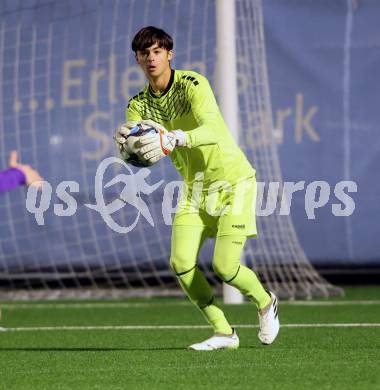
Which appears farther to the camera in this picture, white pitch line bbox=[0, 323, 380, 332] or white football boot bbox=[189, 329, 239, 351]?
white pitch line bbox=[0, 323, 380, 332]

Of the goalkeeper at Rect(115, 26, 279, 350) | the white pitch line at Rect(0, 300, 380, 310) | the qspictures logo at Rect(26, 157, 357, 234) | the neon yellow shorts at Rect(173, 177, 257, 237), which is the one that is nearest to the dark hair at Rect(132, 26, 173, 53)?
the goalkeeper at Rect(115, 26, 279, 350)

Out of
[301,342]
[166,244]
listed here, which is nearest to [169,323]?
[301,342]

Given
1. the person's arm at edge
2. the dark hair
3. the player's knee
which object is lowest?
the player's knee

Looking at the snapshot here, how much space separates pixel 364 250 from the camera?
12438 mm

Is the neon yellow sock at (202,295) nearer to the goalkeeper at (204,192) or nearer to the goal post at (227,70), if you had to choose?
the goalkeeper at (204,192)

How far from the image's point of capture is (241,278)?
719cm

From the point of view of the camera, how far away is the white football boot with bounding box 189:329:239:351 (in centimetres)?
709

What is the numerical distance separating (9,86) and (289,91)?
9.46ft

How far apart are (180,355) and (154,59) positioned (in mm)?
1630

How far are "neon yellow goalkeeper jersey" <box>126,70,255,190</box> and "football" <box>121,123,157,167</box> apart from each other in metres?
0.41

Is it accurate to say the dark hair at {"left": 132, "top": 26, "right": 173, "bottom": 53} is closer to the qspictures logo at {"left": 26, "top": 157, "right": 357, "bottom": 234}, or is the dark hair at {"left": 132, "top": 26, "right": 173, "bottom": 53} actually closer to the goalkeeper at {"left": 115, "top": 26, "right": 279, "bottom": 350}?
the goalkeeper at {"left": 115, "top": 26, "right": 279, "bottom": 350}

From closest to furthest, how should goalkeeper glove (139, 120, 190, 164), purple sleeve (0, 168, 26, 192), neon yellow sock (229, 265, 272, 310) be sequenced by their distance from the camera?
1. goalkeeper glove (139, 120, 190, 164)
2. neon yellow sock (229, 265, 272, 310)
3. purple sleeve (0, 168, 26, 192)

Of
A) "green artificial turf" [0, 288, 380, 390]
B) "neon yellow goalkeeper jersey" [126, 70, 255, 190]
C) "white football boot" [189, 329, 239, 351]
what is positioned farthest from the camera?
"white football boot" [189, 329, 239, 351]

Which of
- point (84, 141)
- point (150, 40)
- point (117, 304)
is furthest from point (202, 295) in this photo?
point (84, 141)
